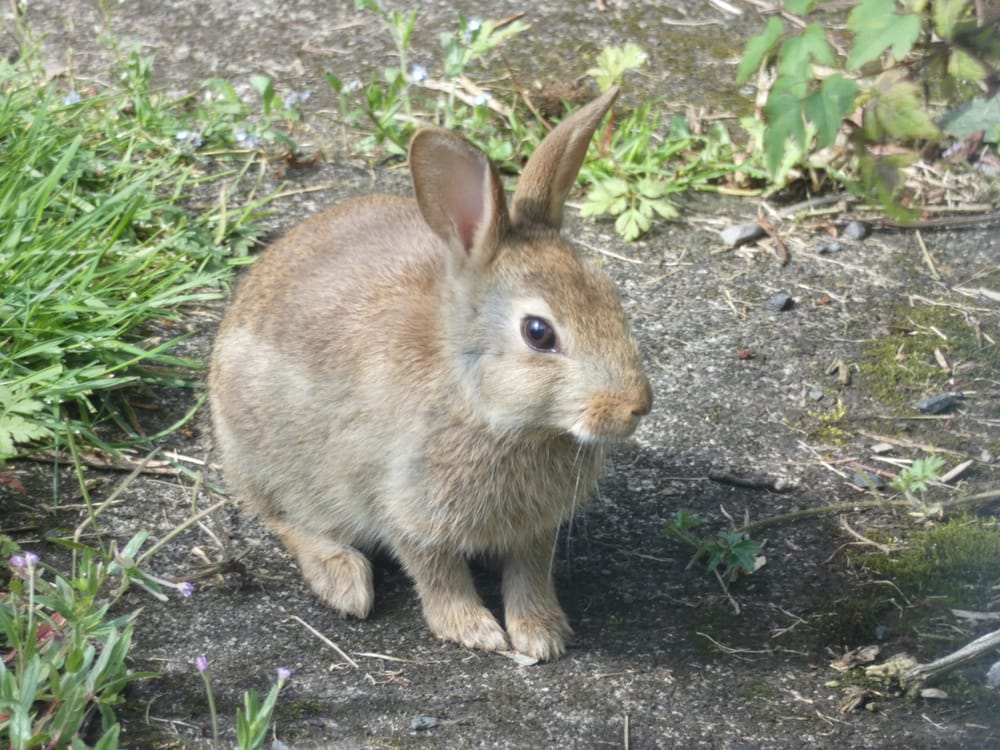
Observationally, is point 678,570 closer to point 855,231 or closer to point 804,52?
point 804,52

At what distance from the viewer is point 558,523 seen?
375 cm

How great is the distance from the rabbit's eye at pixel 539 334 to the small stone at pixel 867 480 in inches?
60.1

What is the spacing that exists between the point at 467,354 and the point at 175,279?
175 centimetres

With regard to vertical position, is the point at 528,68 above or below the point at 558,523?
above

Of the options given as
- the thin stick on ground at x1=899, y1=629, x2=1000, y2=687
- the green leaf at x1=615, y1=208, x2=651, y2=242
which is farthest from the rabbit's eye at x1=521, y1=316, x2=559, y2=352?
the green leaf at x1=615, y1=208, x2=651, y2=242

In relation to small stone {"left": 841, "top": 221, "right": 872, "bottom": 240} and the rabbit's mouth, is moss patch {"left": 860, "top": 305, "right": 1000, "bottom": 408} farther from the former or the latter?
the rabbit's mouth

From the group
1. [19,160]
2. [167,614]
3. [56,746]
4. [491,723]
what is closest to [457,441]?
[491,723]

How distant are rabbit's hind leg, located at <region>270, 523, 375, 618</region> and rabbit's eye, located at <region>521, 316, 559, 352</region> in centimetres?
101

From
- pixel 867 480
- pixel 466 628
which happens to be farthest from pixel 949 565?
pixel 466 628

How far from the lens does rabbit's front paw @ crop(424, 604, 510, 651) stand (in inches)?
149

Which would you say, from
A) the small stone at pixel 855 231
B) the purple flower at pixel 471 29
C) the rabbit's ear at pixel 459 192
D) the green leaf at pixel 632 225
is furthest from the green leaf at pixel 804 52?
the purple flower at pixel 471 29

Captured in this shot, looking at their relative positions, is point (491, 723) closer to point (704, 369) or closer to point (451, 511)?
point (451, 511)

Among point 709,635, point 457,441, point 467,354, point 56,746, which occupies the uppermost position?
point 467,354

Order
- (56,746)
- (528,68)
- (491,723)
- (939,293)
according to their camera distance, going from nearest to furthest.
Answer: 1. (56,746)
2. (491,723)
3. (939,293)
4. (528,68)
